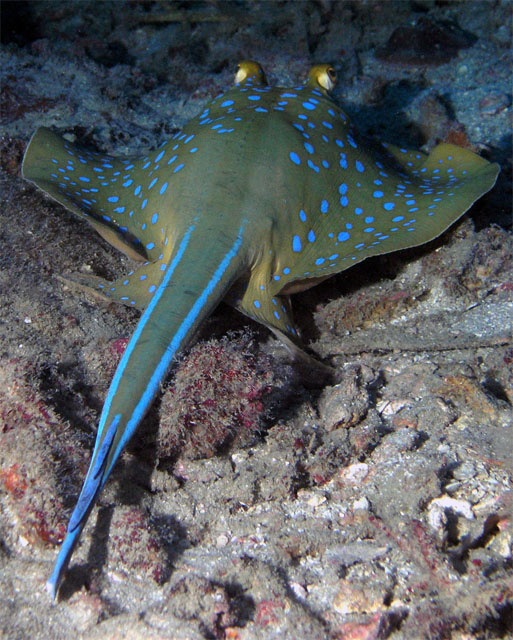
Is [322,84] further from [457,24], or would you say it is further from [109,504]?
[457,24]

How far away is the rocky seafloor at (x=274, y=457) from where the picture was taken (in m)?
2.50

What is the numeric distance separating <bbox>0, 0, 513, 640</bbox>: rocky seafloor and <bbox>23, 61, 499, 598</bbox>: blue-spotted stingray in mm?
347

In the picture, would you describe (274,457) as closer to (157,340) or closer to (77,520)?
(157,340)

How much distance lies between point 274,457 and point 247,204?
222 centimetres

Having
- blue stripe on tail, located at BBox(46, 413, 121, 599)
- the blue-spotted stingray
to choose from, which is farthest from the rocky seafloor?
the blue-spotted stingray

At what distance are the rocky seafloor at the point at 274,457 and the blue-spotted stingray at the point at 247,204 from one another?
1.14ft

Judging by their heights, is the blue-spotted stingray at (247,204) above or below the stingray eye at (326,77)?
below

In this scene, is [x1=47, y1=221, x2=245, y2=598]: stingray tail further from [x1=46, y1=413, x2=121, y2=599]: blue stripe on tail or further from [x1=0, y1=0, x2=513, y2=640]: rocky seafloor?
[x1=0, y1=0, x2=513, y2=640]: rocky seafloor

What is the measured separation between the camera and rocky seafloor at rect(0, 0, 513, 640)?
2.50 m

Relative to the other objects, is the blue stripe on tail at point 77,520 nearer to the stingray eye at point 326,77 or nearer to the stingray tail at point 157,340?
the stingray tail at point 157,340

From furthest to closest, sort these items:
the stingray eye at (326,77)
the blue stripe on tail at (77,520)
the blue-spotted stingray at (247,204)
Result: the stingray eye at (326,77) → the blue-spotted stingray at (247,204) → the blue stripe on tail at (77,520)

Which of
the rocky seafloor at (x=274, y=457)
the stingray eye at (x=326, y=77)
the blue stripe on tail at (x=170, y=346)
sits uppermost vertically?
the stingray eye at (x=326, y=77)

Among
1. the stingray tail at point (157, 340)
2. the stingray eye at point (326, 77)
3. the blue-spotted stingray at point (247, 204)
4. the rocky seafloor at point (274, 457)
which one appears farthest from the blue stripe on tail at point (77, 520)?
the stingray eye at point (326, 77)

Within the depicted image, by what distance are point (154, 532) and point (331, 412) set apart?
67.0 inches
